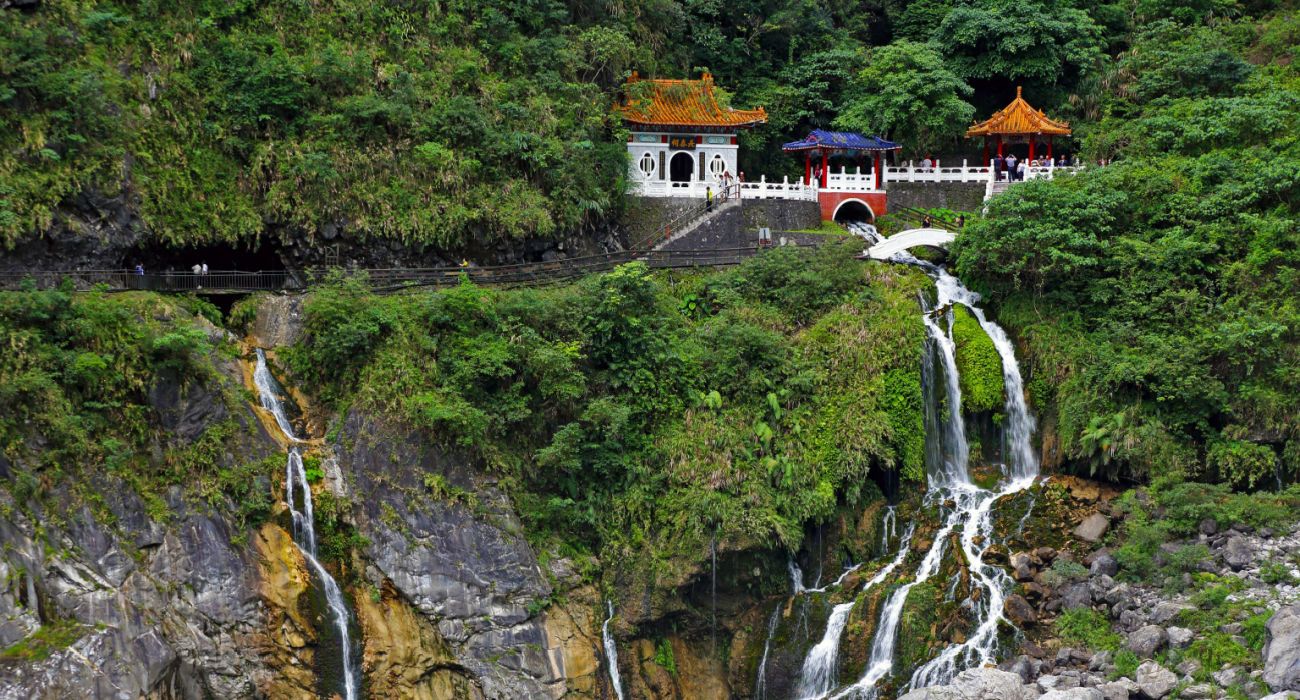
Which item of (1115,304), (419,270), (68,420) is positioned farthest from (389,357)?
(1115,304)

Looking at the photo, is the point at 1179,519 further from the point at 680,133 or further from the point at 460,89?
the point at 460,89

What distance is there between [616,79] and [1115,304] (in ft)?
54.6

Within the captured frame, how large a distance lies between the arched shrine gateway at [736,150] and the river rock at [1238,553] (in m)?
15.3

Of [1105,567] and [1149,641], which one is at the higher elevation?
[1105,567]

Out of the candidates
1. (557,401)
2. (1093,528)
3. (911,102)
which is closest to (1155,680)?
(1093,528)

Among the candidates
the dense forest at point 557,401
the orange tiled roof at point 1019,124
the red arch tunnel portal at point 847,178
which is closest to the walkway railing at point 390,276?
the dense forest at point 557,401

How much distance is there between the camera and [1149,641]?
2403 cm

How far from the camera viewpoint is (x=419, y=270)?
31.1 m

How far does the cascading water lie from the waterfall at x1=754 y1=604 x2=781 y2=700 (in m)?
1.95

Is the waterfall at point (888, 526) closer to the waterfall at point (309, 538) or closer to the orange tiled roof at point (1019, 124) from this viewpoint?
the waterfall at point (309, 538)

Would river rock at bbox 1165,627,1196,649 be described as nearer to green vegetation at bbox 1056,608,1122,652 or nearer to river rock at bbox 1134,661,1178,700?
river rock at bbox 1134,661,1178,700

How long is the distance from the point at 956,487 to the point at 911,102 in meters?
15.7

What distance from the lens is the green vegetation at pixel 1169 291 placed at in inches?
1130

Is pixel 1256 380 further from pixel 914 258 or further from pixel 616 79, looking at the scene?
pixel 616 79
